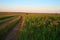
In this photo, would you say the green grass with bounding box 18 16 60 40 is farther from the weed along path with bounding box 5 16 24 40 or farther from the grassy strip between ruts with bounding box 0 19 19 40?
the grassy strip between ruts with bounding box 0 19 19 40

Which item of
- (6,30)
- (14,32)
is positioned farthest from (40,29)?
(6,30)

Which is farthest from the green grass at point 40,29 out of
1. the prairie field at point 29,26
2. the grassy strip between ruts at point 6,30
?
the grassy strip between ruts at point 6,30

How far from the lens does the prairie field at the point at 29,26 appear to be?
5.94 ft

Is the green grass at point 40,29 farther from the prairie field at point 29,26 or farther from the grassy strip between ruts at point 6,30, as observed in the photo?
the grassy strip between ruts at point 6,30

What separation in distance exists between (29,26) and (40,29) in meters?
0.16

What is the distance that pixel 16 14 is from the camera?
1.89 meters

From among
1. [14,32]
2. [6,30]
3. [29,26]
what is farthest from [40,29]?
[6,30]

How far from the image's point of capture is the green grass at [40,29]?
6.01 ft

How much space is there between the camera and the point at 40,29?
1.86 metres

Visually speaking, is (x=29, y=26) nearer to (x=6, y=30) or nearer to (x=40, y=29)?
(x=40, y=29)

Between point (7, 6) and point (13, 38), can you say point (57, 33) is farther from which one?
point (7, 6)

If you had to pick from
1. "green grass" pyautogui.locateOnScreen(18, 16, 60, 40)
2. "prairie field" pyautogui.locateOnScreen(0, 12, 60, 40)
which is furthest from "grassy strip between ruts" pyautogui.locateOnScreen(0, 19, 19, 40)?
"green grass" pyautogui.locateOnScreen(18, 16, 60, 40)

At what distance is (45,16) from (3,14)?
59 centimetres

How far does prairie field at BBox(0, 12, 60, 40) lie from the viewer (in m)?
1.81
